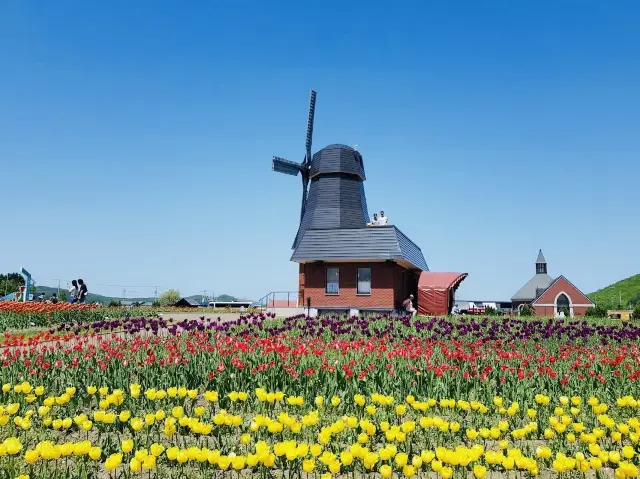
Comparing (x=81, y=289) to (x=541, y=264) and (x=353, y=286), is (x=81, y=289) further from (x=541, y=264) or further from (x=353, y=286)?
(x=541, y=264)

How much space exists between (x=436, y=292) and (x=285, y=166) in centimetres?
1936

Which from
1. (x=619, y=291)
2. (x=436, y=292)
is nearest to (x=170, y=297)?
(x=436, y=292)

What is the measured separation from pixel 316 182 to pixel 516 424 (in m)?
33.9

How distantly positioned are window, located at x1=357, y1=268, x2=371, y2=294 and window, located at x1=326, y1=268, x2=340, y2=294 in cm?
128

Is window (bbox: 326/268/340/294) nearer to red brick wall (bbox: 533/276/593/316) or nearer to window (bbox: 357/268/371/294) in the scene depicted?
window (bbox: 357/268/371/294)

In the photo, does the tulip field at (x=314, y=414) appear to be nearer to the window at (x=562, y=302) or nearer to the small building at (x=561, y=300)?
the small building at (x=561, y=300)

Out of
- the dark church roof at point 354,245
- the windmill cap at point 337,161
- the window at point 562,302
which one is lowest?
the window at point 562,302

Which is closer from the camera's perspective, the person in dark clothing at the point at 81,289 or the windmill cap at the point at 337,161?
the person in dark clothing at the point at 81,289

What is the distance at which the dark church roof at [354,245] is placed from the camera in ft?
98.4

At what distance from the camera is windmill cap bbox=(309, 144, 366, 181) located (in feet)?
127

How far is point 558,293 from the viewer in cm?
5694

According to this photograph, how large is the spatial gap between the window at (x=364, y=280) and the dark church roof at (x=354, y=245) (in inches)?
57.3

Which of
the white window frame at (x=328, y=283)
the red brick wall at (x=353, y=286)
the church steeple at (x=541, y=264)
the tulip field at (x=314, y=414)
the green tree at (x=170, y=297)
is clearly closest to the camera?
the tulip field at (x=314, y=414)

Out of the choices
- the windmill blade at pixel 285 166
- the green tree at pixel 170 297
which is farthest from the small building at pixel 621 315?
the green tree at pixel 170 297
